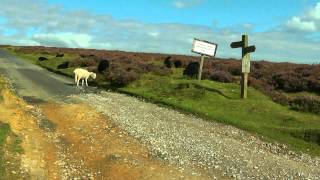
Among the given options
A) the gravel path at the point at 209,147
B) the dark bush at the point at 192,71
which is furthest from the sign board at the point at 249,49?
the dark bush at the point at 192,71

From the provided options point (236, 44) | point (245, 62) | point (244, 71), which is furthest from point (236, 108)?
point (236, 44)

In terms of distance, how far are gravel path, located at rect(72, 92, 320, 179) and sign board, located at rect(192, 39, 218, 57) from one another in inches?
342

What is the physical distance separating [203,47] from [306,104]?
904 cm

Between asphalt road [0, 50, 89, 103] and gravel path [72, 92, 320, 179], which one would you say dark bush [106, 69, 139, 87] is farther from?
gravel path [72, 92, 320, 179]

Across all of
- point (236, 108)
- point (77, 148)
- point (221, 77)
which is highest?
point (221, 77)

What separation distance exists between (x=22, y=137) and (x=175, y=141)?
18.2 feet

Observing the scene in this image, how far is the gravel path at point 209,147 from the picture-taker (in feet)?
56.3

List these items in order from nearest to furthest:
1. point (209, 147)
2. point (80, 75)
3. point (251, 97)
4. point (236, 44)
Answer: point (209, 147) → point (251, 97) → point (236, 44) → point (80, 75)

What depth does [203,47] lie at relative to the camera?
35906 millimetres

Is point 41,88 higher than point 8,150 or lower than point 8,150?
higher

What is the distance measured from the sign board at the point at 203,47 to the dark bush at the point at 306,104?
24.7ft

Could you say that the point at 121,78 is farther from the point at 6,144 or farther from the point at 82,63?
A: the point at 6,144

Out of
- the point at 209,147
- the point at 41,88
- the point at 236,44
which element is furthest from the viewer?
the point at 41,88

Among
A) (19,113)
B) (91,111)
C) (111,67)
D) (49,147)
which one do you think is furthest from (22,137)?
(111,67)
